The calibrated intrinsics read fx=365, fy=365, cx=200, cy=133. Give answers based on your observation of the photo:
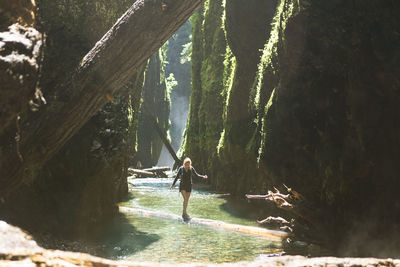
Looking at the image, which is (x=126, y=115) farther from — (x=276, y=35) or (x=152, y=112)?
(x=152, y=112)

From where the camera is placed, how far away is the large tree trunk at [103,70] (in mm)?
4914

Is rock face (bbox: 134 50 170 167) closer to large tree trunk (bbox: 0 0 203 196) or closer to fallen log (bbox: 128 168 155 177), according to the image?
fallen log (bbox: 128 168 155 177)

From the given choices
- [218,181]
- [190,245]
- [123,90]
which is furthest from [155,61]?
[190,245]

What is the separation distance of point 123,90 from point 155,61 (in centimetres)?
2715

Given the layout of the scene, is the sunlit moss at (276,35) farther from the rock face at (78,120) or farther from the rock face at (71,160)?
the rock face at (71,160)

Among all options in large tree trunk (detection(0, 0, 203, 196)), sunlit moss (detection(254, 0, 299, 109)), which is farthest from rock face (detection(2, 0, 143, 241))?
sunlit moss (detection(254, 0, 299, 109))

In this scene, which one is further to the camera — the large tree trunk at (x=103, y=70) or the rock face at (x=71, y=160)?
the rock face at (x=71, y=160)

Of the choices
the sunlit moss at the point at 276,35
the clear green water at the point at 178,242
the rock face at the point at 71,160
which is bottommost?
the clear green water at the point at 178,242

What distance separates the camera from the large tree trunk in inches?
193

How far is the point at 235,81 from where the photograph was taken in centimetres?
1388

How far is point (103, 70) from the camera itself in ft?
16.5

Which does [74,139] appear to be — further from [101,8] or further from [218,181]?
[218,181]

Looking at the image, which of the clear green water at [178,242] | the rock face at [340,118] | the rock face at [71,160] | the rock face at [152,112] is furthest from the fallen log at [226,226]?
the rock face at [152,112]

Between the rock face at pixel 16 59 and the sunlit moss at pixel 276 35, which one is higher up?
the sunlit moss at pixel 276 35
